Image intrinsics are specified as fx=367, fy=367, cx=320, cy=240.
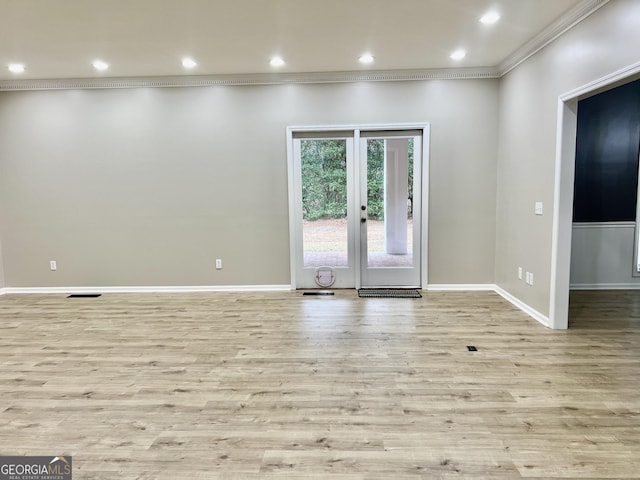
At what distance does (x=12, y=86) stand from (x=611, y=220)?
780 cm

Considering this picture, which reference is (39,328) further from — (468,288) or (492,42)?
(492,42)

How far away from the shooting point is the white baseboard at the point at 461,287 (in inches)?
188

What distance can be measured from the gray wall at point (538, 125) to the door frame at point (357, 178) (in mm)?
891

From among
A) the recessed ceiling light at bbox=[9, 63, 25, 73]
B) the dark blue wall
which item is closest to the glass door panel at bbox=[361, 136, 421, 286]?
the dark blue wall

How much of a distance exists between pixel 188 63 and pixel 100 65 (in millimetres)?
1004

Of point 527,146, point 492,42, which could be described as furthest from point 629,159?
point 492,42

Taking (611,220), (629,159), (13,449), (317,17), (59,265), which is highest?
(317,17)

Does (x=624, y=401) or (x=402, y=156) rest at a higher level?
(x=402, y=156)

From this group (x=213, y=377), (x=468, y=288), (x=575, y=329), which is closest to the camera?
(x=213, y=377)

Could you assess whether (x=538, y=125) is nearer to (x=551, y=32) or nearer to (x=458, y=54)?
(x=551, y=32)

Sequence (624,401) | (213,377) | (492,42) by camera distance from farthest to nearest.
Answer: (492,42) → (213,377) → (624,401)

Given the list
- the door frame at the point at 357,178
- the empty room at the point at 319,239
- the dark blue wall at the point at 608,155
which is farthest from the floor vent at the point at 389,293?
the dark blue wall at the point at 608,155

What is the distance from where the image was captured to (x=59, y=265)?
4.98 metres

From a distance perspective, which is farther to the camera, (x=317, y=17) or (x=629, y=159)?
(x=629, y=159)
